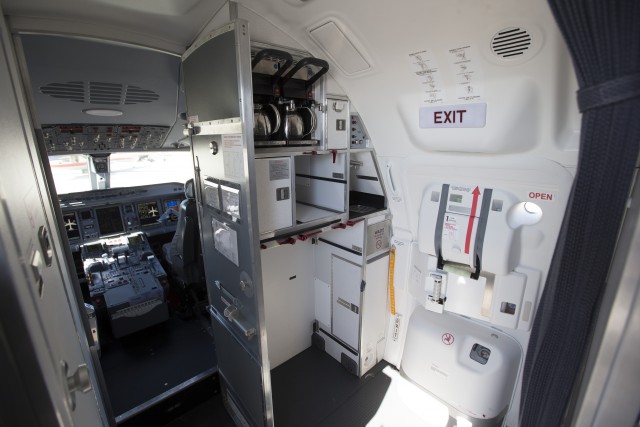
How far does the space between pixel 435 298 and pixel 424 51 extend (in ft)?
5.75

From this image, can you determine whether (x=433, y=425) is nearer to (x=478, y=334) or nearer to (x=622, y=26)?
(x=478, y=334)

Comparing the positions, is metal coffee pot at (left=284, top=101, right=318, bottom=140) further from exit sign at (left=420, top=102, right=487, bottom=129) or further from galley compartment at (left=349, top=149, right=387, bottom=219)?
exit sign at (left=420, top=102, right=487, bottom=129)

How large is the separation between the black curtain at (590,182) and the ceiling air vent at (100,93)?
273 centimetres

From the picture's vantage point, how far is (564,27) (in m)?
0.73

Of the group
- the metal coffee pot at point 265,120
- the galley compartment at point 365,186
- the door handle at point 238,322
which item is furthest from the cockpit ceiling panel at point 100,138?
the door handle at point 238,322

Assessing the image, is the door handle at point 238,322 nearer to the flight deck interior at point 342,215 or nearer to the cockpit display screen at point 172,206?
the flight deck interior at point 342,215

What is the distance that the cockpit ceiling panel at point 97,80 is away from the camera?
1.69 m

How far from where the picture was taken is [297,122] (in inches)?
77.1

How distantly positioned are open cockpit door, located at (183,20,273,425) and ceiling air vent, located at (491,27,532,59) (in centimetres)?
120

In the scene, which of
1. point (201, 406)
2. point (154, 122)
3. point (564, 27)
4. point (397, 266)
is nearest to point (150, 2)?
point (564, 27)

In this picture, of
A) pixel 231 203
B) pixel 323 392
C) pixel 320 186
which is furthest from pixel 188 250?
pixel 323 392

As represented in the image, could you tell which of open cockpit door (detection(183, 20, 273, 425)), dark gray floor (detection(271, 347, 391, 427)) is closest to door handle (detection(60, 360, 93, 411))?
open cockpit door (detection(183, 20, 273, 425))

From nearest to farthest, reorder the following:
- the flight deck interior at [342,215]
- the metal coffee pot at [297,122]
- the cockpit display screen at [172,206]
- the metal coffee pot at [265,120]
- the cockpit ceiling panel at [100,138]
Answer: the flight deck interior at [342,215], the metal coffee pot at [265,120], the metal coffee pot at [297,122], the cockpit ceiling panel at [100,138], the cockpit display screen at [172,206]

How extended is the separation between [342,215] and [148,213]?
3.51 meters
